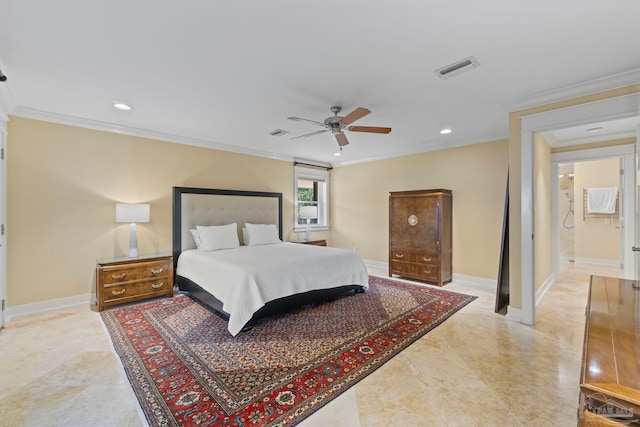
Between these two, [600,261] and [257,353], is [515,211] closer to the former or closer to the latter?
[257,353]

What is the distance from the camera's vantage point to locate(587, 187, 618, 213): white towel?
241 inches

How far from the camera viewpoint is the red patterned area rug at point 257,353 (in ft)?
5.99

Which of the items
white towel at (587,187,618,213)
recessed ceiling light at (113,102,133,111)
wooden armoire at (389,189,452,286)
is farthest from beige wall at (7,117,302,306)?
white towel at (587,187,618,213)

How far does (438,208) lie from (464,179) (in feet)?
2.44

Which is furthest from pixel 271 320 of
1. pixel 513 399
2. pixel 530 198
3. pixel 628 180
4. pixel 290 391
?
pixel 628 180

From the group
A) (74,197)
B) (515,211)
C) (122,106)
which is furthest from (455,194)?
(74,197)

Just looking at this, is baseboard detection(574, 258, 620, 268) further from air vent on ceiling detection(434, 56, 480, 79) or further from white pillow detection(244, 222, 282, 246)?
white pillow detection(244, 222, 282, 246)

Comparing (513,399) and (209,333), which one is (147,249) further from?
(513,399)

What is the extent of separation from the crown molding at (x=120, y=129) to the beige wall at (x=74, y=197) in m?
0.07

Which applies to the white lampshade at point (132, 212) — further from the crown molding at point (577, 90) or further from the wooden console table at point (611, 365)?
the crown molding at point (577, 90)

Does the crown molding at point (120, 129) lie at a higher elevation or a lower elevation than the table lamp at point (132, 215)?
higher

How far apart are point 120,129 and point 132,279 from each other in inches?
84.8

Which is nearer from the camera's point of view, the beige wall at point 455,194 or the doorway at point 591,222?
the beige wall at point 455,194

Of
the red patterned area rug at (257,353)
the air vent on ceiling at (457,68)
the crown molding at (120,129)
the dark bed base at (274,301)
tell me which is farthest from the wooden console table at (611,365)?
the crown molding at (120,129)
